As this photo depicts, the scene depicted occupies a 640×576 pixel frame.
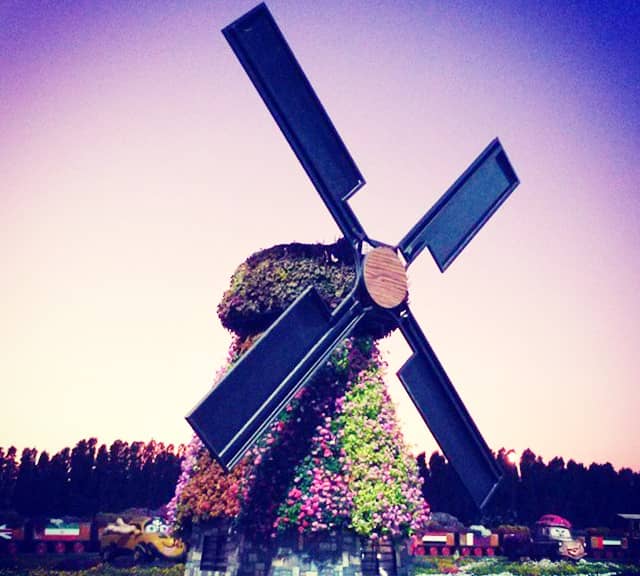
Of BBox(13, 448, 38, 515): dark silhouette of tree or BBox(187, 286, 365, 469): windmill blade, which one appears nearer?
BBox(187, 286, 365, 469): windmill blade

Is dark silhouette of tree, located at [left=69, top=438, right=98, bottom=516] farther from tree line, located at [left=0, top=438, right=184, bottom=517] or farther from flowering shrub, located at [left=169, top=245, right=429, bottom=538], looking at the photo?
flowering shrub, located at [left=169, top=245, right=429, bottom=538]

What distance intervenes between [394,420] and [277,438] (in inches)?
82.9

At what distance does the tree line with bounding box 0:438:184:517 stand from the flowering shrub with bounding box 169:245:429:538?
24470 mm

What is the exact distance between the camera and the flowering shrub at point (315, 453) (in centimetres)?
1038

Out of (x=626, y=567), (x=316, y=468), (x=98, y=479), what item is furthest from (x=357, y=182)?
(x=98, y=479)

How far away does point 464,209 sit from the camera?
542 inches

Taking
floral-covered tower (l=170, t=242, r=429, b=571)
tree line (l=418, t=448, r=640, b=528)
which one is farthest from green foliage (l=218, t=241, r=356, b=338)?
tree line (l=418, t=448, r=640, b=528)

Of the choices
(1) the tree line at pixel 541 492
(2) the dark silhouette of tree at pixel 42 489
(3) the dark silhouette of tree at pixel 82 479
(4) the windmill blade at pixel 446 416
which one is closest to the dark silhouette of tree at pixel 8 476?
(2) the dark silhouette of tree at pixel 42 489

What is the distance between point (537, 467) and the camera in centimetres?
4047

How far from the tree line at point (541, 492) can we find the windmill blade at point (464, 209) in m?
24.0

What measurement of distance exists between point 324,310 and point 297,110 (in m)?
3.56

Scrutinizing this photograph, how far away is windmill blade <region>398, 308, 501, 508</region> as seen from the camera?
12.0m

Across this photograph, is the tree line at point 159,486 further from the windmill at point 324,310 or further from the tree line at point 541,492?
the windmill at point 324,310

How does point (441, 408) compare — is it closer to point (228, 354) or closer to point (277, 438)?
point (277, 438)
